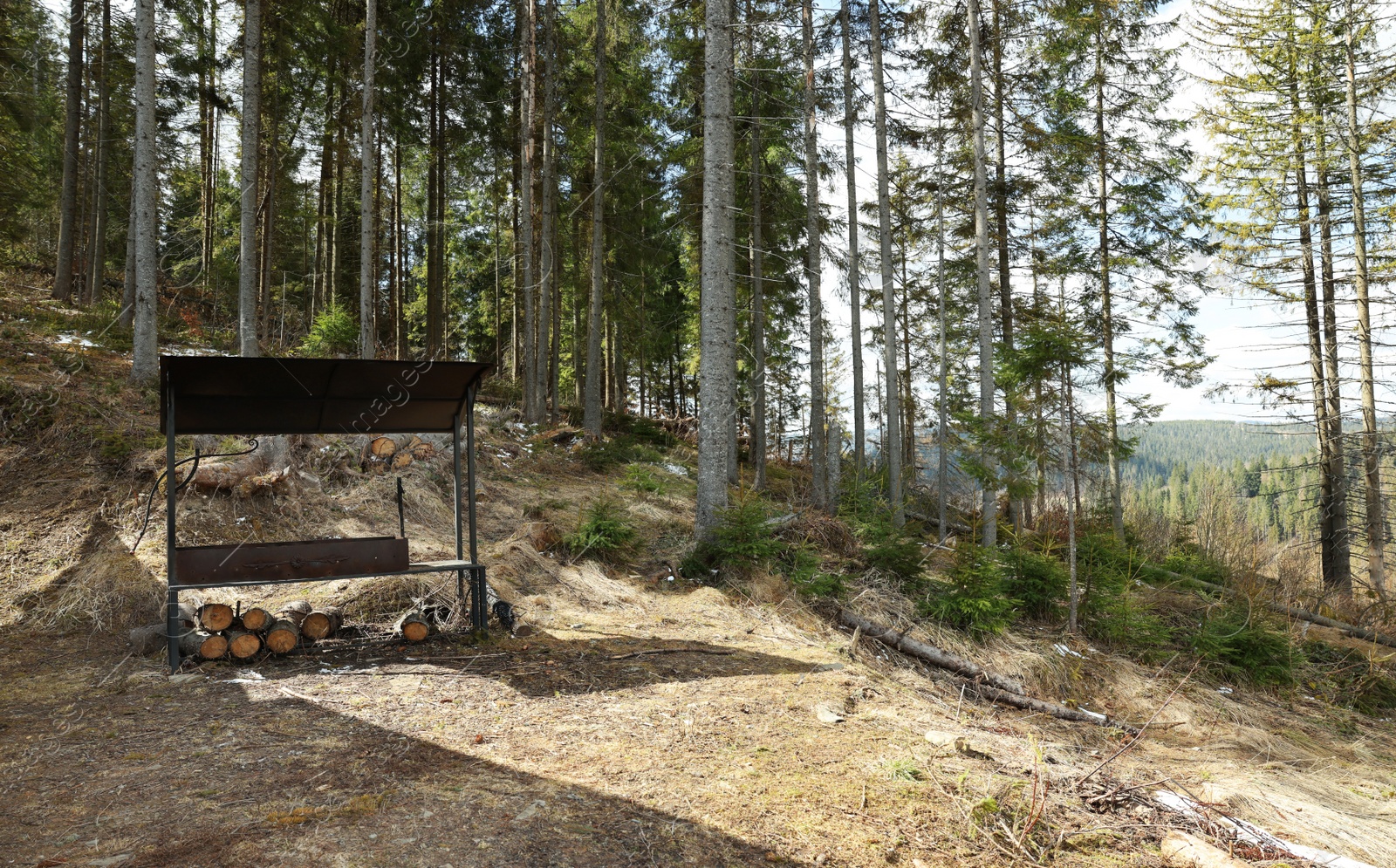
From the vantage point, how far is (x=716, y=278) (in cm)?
897

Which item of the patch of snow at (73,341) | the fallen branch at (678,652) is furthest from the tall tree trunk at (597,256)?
the fallen branch at (678,652)

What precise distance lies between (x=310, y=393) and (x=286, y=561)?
1.47 m

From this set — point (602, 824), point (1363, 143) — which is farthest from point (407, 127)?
point (1363, 143)

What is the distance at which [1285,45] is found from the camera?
47.8 feet

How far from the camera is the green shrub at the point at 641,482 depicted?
13.7 metres

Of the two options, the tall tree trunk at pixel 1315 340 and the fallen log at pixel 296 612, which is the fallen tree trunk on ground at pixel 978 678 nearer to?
the fallen log at pixel 296 612

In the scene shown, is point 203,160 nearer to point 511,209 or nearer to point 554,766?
point 511,209

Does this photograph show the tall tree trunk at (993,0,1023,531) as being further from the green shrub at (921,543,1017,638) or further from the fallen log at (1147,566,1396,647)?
the green shrub at (921,543,1017,638)

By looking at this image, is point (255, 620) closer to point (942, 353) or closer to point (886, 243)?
point (886, 243)

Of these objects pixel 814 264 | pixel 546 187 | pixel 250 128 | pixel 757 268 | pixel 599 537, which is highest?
pixel 546 187

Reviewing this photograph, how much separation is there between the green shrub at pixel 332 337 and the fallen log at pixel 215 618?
33.9 ft

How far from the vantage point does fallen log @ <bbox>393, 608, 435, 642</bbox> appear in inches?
251

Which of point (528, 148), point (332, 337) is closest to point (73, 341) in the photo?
point (332, 337)

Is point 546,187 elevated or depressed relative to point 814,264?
elevated
